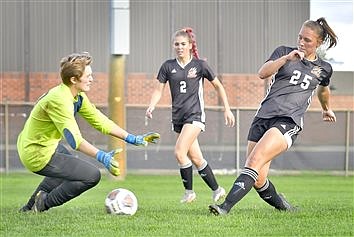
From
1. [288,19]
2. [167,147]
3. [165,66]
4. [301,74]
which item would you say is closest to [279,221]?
[301,74]

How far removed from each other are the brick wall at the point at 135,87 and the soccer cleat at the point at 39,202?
18.4m

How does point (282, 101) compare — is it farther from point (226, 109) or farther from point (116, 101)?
point (116, 101)

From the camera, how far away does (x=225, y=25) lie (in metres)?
28.6

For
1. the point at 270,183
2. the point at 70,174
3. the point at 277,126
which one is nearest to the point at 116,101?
the point at 270,183

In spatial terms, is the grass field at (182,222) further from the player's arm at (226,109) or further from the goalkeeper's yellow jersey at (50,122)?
the player's arm at (226,109)

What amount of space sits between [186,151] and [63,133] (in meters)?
3.19

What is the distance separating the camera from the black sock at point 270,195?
9633 millimetres

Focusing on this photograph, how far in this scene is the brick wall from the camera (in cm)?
2848

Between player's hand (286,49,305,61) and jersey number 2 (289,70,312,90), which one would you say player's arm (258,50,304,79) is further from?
jersey number 2 (289,70,312,90)

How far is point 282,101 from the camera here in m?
9.21

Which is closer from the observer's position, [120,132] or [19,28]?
[120,132]

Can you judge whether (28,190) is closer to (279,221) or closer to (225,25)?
(279,221)

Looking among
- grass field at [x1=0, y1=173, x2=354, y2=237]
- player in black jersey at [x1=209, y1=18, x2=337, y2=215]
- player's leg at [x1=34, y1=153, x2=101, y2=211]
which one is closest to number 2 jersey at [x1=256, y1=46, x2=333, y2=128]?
player in black jersey at [x1=209, y1=18, x2=337, y2=215]

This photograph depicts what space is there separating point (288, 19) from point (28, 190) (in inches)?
527
